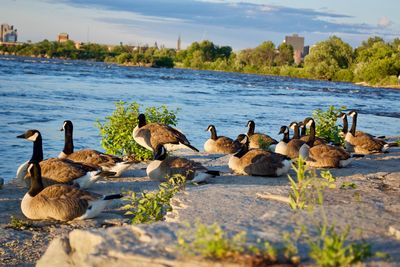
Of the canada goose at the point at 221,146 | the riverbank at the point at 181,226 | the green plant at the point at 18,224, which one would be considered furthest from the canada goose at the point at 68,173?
the canada goose at the point at 221,146

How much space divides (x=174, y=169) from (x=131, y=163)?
119 centimetres

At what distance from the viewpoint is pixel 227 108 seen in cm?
3466

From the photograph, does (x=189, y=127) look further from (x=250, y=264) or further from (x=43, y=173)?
(x=250, y=264)

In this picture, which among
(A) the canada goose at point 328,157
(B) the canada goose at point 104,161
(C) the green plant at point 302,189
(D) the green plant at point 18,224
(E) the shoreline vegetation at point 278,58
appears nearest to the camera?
(C) the green plant at point 302,189

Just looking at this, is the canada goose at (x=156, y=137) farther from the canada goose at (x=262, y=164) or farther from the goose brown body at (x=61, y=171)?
the goose brown body at (x=61, y=171)

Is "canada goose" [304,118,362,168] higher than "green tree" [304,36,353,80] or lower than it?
lower

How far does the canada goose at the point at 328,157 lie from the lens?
12.2m

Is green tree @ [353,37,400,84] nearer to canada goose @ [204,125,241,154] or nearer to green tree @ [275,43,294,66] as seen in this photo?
green tree @ [275,43,294,66]

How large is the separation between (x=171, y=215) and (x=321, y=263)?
2.45m

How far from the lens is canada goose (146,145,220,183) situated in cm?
1036

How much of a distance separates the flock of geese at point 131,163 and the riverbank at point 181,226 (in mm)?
276

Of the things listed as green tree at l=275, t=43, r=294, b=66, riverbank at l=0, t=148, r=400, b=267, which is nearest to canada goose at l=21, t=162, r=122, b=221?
riverbank at l=0, t=148, r=400, b=267

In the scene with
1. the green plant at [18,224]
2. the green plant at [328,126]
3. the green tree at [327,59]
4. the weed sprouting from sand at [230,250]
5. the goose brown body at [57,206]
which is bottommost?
the green plant at [18,224]

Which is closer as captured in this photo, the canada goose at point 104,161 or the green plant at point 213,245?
the green plant at point 213,245
